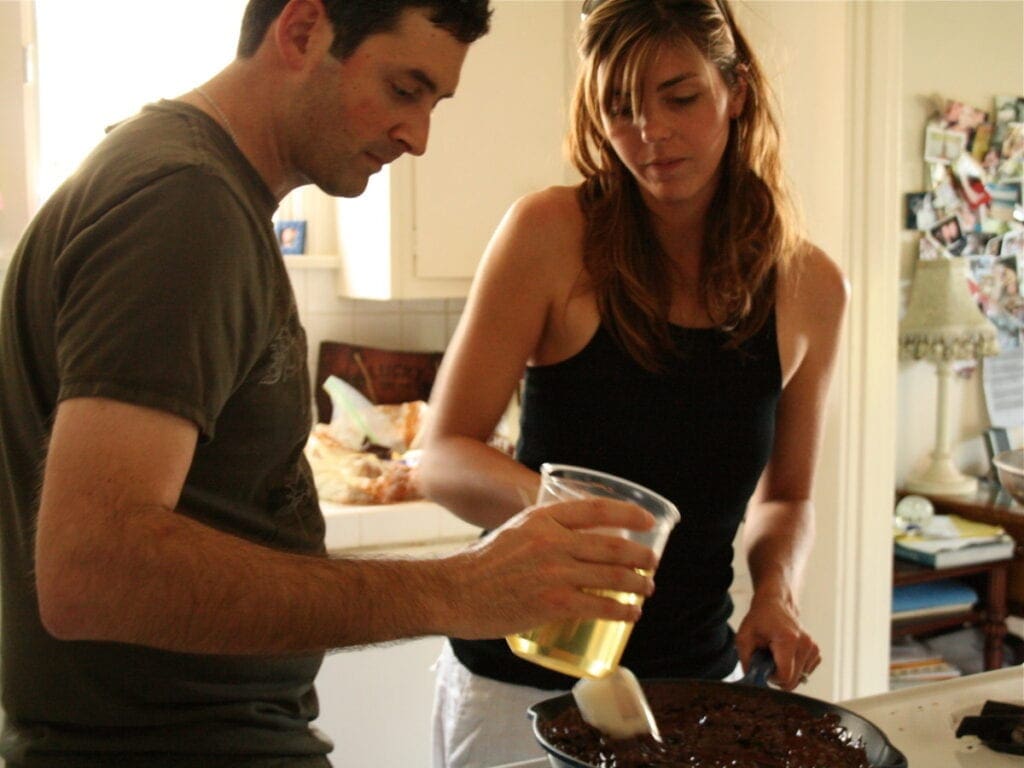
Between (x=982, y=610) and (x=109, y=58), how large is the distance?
2.92 m

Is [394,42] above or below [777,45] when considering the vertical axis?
below

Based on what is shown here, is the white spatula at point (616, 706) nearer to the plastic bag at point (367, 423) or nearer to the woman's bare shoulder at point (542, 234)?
the woman's bare shoulder at point (542, 234)

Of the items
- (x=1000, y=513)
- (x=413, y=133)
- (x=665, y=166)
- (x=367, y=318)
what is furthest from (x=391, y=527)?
(x=1000, y=513)

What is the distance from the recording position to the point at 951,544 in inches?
123

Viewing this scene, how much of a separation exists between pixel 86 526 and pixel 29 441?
0.19m

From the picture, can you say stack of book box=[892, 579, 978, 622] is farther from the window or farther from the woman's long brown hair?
the window

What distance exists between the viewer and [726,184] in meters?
1.46

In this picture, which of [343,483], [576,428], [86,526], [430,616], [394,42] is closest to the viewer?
[86,526]

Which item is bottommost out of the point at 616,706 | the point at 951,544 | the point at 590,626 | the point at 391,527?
the point at 951,544

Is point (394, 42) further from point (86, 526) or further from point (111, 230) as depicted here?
point (86, 526)

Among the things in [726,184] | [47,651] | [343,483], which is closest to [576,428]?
[726,184]

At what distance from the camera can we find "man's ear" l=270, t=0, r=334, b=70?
0.87 meters

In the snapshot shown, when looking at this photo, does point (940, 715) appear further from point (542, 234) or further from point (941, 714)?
point (542, 234)

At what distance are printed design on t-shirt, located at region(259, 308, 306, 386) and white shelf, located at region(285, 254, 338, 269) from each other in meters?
1.96
